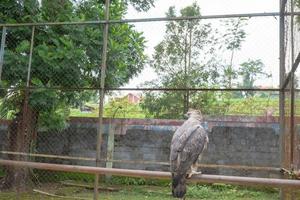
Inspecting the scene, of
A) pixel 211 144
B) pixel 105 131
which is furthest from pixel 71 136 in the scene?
pixel 211 144

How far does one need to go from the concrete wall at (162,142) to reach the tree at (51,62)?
2.46 ft

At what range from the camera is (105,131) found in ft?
26.6

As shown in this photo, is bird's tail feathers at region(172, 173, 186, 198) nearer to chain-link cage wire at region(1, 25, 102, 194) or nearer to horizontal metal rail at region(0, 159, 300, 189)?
horizontal metal rail at region(0, 159, 300, 189)

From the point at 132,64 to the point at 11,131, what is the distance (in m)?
2.53

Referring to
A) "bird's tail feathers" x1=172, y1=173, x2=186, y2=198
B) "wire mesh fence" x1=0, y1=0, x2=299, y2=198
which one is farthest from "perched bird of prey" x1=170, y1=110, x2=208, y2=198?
"wire mesh fence" x1=0, y1=0, x2=299, y2=198

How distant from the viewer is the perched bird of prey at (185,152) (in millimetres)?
2805

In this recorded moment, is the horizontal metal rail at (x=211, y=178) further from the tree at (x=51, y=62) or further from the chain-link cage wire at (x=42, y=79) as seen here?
the tree at (x=51, y=62)

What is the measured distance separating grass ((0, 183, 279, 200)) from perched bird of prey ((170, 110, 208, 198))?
3.73 metres

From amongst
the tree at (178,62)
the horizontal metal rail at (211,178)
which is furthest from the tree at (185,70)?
the horizontal metal rail at (211,178)

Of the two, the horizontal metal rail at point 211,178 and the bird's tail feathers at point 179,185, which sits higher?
the horizontal metal rail at point 211,178

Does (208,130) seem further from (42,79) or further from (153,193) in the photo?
(42,79)

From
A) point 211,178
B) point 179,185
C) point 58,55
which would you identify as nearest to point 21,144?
point 58,55

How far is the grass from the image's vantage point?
6.86 metres

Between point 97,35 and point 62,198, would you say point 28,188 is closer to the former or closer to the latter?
point 62,198
